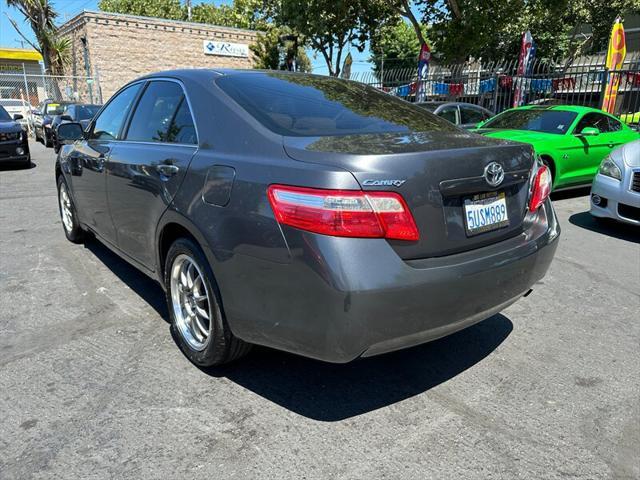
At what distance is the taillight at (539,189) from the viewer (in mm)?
2930

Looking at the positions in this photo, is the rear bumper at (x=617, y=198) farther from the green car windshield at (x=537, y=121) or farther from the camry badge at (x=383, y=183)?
the camry badge at (x=383, y=183)

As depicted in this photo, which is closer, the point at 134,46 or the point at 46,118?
the point at 46,118

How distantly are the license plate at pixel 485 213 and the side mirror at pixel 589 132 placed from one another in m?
6.40

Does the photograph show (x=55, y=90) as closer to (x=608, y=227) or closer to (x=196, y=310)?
(x=608, y=227)

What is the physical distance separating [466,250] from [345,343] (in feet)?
2.52

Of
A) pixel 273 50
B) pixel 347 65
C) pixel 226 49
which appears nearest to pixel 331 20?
pixel 347 65

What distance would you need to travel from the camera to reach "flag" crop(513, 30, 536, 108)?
14.5 m

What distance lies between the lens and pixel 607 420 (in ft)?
8.36

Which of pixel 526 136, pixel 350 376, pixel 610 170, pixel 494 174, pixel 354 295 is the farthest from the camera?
pixel 526 136

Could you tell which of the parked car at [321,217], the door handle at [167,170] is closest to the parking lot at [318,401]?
the parked car at [321,217]

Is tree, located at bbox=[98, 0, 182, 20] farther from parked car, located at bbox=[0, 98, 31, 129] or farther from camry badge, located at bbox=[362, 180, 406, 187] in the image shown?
camry badge, located at bbox=[362, 180, 406, 187]

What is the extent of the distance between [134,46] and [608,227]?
28163 mm

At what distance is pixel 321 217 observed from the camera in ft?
6.93

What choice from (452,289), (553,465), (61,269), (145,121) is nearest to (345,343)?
(452,289)
